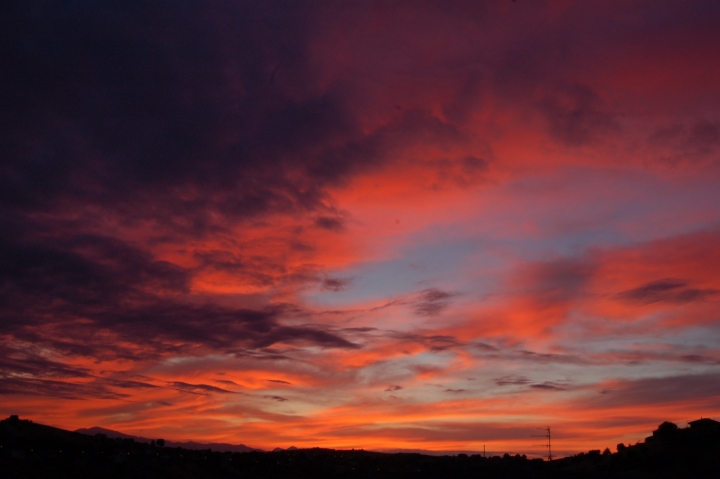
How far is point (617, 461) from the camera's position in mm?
65250

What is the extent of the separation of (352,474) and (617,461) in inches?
1196

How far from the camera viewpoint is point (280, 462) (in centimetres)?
7325

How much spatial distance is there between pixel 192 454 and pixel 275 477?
1299 cm

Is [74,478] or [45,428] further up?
[45,428]

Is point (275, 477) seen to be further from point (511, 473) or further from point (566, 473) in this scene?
point (566, 473)

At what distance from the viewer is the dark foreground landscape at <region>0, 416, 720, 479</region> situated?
52.6m

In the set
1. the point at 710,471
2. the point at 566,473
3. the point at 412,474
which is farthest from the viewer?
the point at 412,474

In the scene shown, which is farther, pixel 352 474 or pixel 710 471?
pixel 352 474

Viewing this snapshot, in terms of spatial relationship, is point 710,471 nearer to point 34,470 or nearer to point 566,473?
point 566,473

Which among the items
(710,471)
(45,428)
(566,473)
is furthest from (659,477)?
(45,428)

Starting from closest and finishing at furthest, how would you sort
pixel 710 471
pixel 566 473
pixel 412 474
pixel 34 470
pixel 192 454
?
1. pixel 34 470
2. pixel 710 471
3. pixel 566 473
4. pixel 412 474
5. pixel 192 454

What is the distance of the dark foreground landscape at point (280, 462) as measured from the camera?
5260 cm

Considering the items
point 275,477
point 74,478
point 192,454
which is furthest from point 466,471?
point 74,478

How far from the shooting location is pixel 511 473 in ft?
204
